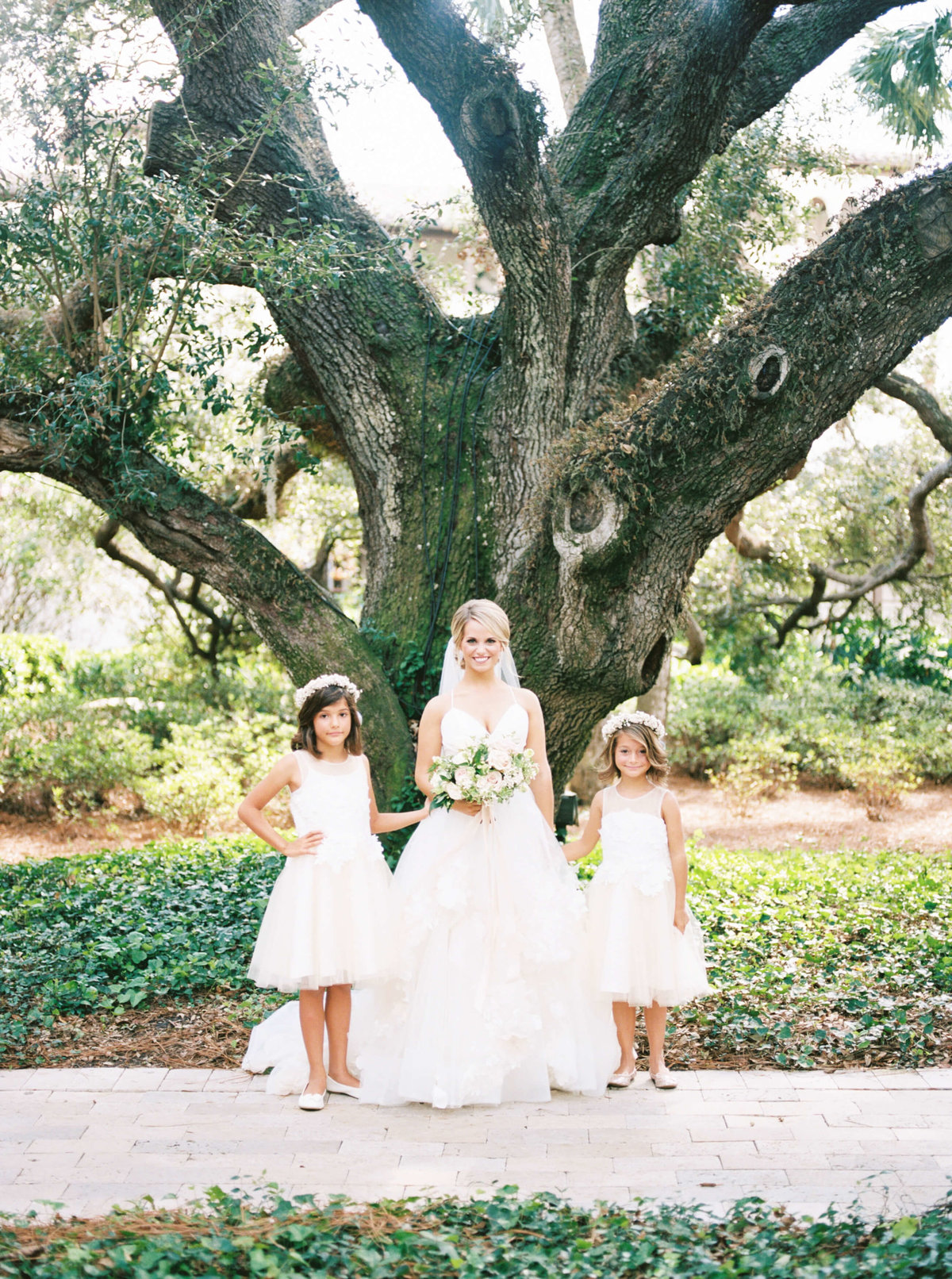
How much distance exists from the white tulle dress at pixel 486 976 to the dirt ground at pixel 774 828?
23.5 feet

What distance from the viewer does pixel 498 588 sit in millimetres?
6613

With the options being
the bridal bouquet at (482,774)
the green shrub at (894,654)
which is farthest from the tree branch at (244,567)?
the green shrub at (894,654)

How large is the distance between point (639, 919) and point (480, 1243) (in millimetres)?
1755

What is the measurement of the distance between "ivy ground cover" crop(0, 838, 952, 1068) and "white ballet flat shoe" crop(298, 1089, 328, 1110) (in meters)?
1.14

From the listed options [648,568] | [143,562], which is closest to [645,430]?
[648,568]

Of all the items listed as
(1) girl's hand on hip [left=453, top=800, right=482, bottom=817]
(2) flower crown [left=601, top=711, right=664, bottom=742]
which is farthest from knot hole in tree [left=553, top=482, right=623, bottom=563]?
(1) girl's hand on hip [left=453, top=800, right=482, bottom=817]

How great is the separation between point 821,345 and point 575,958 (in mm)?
3169

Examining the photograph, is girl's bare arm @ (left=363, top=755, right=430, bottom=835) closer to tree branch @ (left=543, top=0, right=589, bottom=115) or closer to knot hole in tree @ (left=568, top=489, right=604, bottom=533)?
knot hole in tree @ (left=568, top=489, right=604, bottom=533)

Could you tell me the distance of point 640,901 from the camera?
475cm

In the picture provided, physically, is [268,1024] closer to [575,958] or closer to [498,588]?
[575,958]

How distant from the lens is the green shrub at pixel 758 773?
13.8 metres

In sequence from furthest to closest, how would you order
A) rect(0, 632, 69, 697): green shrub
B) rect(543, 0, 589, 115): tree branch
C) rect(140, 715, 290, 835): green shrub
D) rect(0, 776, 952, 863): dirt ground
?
1. rect(0, 632, 69, 697): green shrub
2. rect(140, 715, 290, 835): green shrub
3. rect(0, 776, 952, 863): dirt ground
4. rect(543, 0, 589, 115): tree branch

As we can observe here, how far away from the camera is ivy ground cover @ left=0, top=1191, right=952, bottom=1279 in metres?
2.97

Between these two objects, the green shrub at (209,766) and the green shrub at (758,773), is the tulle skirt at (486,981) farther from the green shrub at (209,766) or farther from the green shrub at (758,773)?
the green shrub at (758,773)
